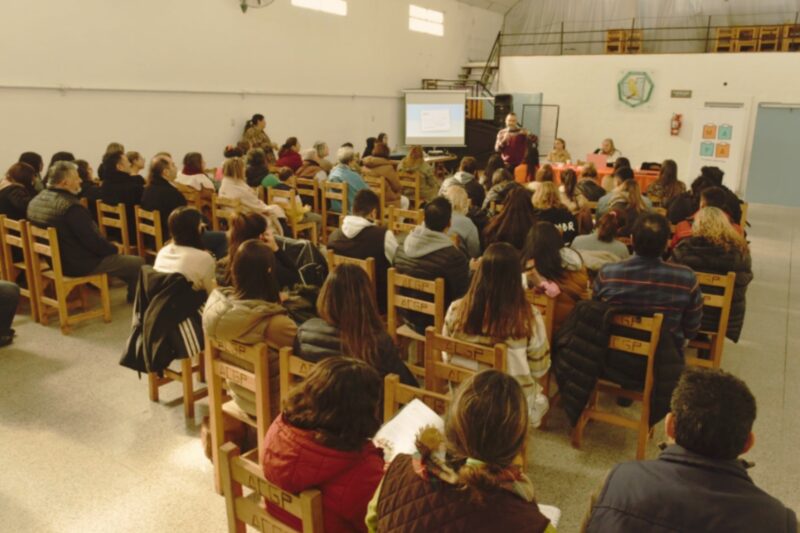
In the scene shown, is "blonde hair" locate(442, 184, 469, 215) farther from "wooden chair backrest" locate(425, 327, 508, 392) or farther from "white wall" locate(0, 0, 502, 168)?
"white wall" locate(0, 0, 502, 168)

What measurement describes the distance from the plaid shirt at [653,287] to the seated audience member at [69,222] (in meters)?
3.38

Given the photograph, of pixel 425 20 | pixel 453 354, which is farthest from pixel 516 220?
pixel 425 20

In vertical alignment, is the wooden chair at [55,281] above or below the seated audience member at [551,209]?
below

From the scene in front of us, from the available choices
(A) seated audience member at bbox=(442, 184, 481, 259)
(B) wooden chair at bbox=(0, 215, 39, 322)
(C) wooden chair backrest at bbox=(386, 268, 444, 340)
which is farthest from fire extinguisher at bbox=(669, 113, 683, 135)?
(B) wooden chair at bbox=(0, 215, 39, 322)

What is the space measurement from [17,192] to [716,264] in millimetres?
4854

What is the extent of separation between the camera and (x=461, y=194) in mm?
4488

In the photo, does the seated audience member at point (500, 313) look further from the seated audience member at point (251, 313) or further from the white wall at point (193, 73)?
the white wall at point (193, 73)

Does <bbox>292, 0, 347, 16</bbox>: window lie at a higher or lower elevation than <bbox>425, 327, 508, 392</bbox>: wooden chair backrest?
higher

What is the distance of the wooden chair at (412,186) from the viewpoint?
24.2 ft

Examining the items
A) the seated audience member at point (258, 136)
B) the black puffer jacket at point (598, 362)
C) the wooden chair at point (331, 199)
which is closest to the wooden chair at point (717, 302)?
the black puffer jacket at point (598, 362)

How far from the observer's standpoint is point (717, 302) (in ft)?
11.0

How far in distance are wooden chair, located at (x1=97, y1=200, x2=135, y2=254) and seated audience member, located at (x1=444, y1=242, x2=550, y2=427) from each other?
11.3 feet

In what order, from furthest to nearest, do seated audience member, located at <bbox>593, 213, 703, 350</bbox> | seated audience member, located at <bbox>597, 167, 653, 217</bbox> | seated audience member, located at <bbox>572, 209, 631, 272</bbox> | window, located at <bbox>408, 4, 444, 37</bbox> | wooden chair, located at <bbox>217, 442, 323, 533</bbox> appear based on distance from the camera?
1. window, located at <bbox>408, 4, 444, 37</bbox>
2. seated audience member, located at <bbox>597, 167, 653, 217</bbox>
3. seated audience member, located at <bbox>572, 209, 631, 272</bbox>
4. seated audience member, located at <bbox>593, 213, 703, 350</bbox>
5. wooden chair, located at <bbox>217, 442, 323, 533</bbox>

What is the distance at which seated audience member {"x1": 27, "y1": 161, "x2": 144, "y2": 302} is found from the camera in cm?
416
